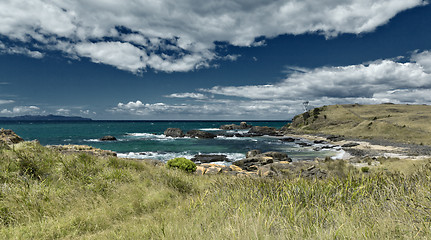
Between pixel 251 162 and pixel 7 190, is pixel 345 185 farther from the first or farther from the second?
pixel 251 162

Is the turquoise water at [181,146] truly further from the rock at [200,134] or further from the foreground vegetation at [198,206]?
the foreground vegetation at [198,206]

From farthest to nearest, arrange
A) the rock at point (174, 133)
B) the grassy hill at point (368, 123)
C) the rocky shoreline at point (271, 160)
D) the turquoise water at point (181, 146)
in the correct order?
the rock at point (174, 133) → the grassy hill at point (368, 123) → the turquoise water at point (181, 146) → the rocky shoreline at point (271, 160)

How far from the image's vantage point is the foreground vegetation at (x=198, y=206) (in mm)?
4051

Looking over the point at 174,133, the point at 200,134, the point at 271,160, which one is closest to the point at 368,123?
the point at 200,134

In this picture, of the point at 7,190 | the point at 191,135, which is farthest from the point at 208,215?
the point at 191,135

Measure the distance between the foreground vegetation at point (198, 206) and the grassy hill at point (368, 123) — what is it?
2557 inches

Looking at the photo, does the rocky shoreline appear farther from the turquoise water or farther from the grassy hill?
the grassy hill

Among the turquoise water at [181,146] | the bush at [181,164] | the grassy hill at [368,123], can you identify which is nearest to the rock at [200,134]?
the turquoise water at [181,146]

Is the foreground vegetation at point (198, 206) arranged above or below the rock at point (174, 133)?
above

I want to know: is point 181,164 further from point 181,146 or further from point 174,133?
point 174,133

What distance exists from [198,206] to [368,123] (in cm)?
9136

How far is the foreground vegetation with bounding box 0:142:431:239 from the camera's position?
405 centimetres

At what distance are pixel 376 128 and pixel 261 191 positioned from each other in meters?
84.6

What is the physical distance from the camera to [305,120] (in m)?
107
